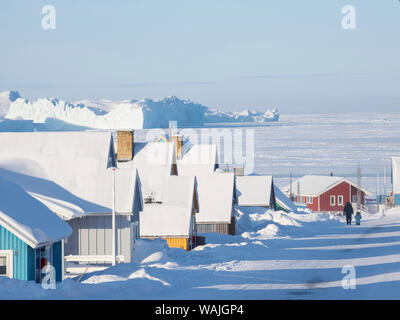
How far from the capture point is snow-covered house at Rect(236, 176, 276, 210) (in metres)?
68.0

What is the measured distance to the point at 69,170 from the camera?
111 feet

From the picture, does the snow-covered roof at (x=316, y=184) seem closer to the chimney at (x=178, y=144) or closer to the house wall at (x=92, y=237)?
the chimney at (x=178, y=144)

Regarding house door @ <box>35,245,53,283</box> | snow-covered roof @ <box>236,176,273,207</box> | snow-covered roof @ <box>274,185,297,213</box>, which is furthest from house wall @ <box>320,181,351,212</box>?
house door @ <box>35,245,53,283</box>

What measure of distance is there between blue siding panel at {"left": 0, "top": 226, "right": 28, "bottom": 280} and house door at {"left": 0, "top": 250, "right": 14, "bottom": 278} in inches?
3.0

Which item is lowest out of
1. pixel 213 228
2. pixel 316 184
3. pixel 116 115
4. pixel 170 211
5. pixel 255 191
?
pixel 316 184

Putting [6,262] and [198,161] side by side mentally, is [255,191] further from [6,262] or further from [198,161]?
[6,262]

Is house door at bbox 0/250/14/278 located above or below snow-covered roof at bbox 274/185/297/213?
above

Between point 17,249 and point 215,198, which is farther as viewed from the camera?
point 215,198

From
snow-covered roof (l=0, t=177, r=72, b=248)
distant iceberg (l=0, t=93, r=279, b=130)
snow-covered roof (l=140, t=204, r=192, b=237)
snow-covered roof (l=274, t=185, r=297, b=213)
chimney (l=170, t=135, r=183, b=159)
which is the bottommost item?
snow-covered roof (l=274, t=185, r=297, b=213)

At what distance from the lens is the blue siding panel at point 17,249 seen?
2130 centimetres

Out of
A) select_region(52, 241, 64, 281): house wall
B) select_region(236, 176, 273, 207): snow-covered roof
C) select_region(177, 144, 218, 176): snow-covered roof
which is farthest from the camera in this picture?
select_region(236, 176, 273, 207): snow-covered roof

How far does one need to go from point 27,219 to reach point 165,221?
16.8m

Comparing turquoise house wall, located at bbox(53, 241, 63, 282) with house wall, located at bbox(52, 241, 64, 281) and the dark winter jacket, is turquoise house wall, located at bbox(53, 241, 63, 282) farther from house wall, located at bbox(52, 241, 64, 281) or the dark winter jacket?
the dark winter jacket

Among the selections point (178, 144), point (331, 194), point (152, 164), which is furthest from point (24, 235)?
point (331, 194)
